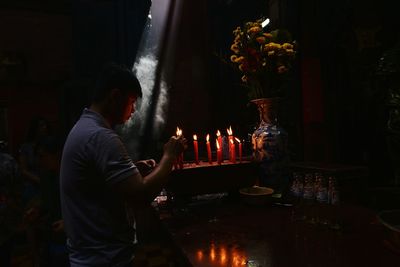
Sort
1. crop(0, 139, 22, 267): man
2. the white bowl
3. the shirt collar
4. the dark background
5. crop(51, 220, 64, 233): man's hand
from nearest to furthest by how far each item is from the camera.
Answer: the shirt collar → crop(51, 220, 64, 233): man's hand → the white bowl → crop(0, 139, 22, 267): man → the dark background

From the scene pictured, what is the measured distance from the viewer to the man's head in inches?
71.2

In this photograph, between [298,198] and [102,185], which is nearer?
[102,185]

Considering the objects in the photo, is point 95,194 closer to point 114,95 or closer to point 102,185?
point 102,185

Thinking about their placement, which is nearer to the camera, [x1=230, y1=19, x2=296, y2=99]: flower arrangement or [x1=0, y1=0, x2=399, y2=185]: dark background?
[x1=230, y1=19, x2=296, y2=99]: flower arrangement

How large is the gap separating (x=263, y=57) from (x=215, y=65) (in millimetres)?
3115

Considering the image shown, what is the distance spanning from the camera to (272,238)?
1.95 meters

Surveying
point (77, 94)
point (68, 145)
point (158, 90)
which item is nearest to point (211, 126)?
point (158, 90)

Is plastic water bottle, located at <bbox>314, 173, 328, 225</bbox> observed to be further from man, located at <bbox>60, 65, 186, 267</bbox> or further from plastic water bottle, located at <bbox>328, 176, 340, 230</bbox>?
man, located at <bbox>60, 65, 186, 267</bbox>

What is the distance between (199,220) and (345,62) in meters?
5.56

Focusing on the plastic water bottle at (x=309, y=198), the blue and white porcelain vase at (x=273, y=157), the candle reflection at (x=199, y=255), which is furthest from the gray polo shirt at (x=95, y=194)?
the blue and white porcelain vase at (x=273, y=157)

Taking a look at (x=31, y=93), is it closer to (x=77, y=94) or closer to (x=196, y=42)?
(x=77, y=94)

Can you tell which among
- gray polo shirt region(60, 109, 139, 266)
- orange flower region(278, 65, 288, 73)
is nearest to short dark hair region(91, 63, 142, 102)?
gray polo shirt region(60, 109, 139, 266)

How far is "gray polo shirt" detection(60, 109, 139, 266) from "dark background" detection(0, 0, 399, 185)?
4.42 meters

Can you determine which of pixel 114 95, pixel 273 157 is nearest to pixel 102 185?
pixel 114 95
